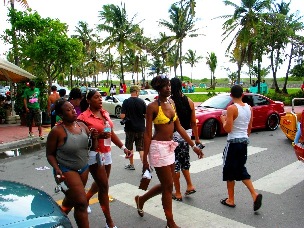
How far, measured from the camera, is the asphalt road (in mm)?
4215

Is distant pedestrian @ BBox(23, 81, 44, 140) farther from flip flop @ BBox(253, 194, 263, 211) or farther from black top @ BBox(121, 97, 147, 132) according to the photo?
flip flop @ BBox(253, 194, 263, 211)

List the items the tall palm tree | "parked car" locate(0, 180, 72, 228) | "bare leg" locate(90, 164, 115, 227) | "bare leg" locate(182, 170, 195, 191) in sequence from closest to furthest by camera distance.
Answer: "parked car" locate(0, 180, 72, 228), "bare leg" locate(90, 164, 115, 227), "bare leg" locate(182, 170, 195, 191), the tall palm tree

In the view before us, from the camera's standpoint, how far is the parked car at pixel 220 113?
977 cm

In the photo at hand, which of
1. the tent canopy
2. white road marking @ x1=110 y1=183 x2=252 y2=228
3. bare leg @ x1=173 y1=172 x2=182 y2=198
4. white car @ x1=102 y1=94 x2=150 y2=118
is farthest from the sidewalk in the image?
bare leg @ x1=173 y1=172 x2=182 y2=198

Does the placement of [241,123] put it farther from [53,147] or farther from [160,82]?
[53,147]

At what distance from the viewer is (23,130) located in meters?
12.2

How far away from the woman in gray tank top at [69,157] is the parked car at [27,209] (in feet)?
0.81

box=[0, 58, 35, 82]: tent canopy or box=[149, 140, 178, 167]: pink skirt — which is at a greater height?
box=[0, 58, 35, 82]: tent canopy

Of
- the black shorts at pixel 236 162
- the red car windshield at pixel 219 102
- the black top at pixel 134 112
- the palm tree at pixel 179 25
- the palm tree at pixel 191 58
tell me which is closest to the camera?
the black shorts at pixel 236 162

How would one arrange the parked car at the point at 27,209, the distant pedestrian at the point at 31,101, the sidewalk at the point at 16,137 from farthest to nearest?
the distant pedestrian at the point at 31,101, the sidewalk at the point at 16,137, the parked car at the point at 27,209

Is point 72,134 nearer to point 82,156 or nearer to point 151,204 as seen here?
point 82,156

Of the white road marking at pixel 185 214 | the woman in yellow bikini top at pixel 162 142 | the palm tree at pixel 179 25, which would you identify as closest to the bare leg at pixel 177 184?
the white road marking at pixel 185 214

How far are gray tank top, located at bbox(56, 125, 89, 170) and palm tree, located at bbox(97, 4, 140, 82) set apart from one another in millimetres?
33703

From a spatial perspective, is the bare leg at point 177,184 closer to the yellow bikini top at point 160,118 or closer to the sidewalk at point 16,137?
the yellow bikini top at point 160,118
